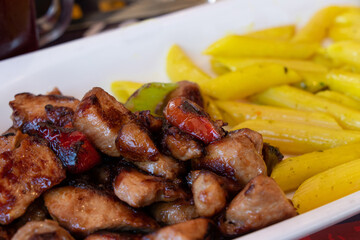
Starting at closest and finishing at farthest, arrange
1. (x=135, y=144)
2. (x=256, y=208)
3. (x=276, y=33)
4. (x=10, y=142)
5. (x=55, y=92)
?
1. (x=256, y=208)
2. (x=135, y=144)
3. (x=10, y=142)
4. (x=55, y=92)
5. (x=276, y=33)

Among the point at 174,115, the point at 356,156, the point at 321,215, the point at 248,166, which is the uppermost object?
the point at 174,115

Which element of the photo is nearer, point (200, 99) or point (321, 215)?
point (321, 215)

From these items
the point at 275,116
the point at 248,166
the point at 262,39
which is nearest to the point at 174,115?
the point at 248,166

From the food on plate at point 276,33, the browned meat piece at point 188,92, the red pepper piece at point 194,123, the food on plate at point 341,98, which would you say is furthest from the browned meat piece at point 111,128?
the food on plate at point 276,33

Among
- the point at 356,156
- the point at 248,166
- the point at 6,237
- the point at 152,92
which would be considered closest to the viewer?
the point at 6,237

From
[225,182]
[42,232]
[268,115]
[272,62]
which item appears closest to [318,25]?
[272,62]

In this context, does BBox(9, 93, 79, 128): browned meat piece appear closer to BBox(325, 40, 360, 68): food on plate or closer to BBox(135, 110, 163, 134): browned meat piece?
BBox(135, 110, 163, 134): browned meat piece

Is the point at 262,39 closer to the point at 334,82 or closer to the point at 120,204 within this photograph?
the point at 334,82

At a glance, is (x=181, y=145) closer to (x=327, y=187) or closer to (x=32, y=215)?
(x=32, y=215)
